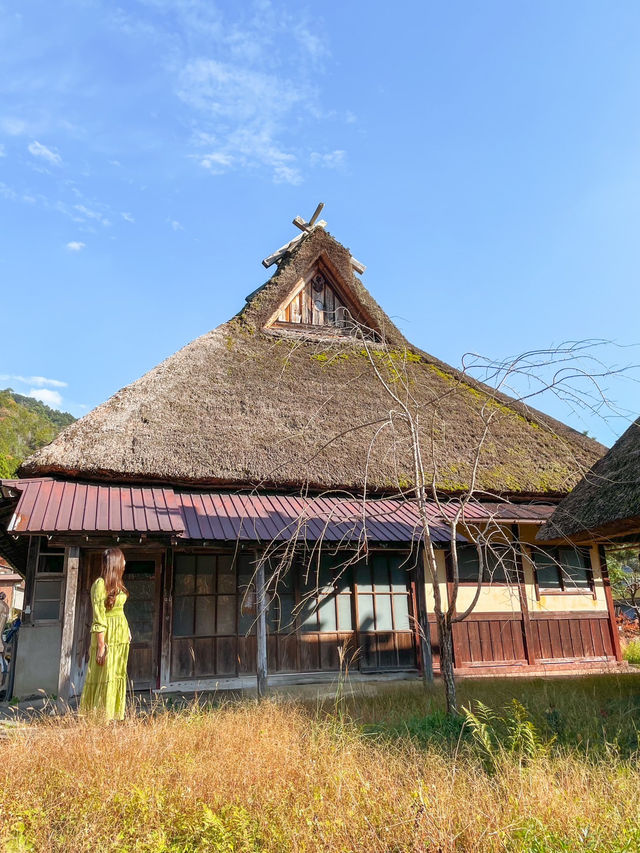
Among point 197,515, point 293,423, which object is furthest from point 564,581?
point 197,515

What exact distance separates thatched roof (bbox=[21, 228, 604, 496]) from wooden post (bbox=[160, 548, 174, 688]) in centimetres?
123

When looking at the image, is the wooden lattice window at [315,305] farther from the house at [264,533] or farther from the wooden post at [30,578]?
the wooden post at [30,578]

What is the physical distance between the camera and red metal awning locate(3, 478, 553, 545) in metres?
6.73

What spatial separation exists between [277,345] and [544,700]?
787 cm

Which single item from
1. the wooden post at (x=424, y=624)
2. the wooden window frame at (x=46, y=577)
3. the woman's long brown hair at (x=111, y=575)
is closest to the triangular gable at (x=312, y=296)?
the wooden window frame at (x=46, y=577)

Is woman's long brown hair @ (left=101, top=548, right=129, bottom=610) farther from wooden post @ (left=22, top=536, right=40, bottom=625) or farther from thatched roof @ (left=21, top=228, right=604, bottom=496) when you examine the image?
wooden post @ (left=22, top=536, right=40, bottom=625)

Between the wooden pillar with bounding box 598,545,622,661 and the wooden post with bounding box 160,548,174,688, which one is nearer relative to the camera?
the wooden post with bounding box 160,548,174,688

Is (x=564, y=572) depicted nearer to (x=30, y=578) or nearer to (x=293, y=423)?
(x=293, y=423)

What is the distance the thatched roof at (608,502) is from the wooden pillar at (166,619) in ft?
16.4

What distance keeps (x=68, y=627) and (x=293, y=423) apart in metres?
4.53

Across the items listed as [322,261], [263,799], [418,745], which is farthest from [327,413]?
[263,799]

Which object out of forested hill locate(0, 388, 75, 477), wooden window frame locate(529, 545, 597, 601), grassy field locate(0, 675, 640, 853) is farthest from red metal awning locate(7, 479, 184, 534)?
forested hill locate(0, 388, 75, 477)

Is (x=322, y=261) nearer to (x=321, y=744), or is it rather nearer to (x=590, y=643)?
(x=590, y=643)

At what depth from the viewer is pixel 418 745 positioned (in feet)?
14.4
